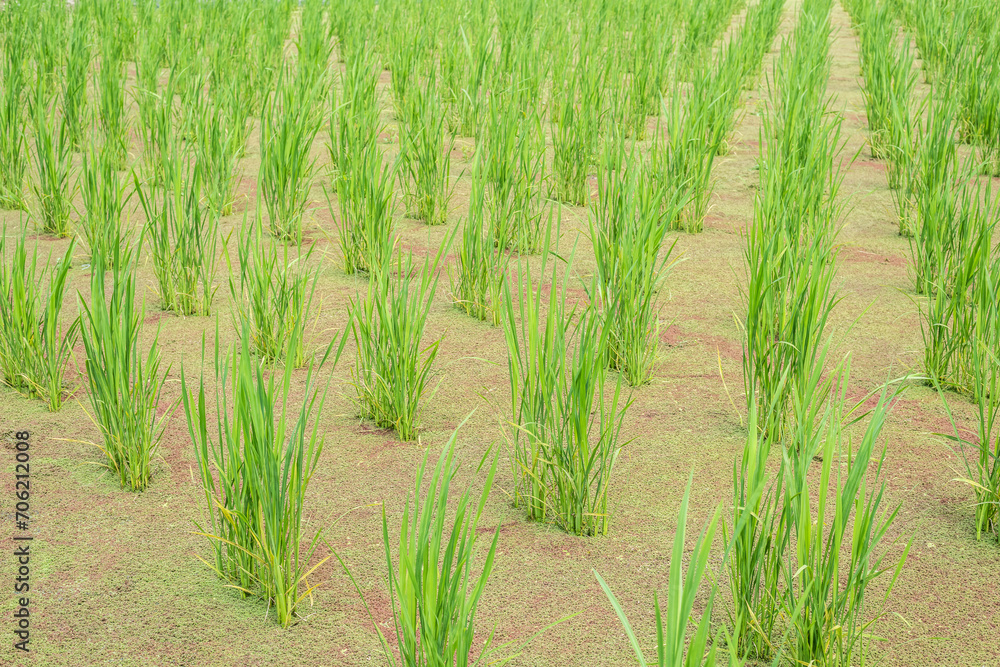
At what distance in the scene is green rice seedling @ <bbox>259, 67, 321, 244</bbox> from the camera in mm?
2713

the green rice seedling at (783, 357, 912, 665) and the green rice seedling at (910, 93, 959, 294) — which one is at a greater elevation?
the green rice seedling at (910, 93, 959, 294)

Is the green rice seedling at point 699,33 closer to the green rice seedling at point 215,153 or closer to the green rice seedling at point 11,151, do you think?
the green rice seedling at point 215,153

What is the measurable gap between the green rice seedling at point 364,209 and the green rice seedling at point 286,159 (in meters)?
0.14

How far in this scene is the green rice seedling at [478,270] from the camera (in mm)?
2363

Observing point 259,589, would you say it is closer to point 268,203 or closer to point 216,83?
point 268,203

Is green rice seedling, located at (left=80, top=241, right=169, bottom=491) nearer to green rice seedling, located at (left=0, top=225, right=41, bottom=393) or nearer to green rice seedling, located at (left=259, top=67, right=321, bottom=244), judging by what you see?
green rice seedling, located at (left=0, top=225, right=41, bottom=393)

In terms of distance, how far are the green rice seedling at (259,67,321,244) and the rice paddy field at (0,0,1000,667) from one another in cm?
2

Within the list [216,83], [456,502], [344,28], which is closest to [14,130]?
[216,83]

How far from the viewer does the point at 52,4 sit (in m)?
4.71

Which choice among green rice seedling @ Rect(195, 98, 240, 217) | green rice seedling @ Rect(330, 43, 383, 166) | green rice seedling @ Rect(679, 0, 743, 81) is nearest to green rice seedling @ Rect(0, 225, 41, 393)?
green rice seedling @ Rect(195, 98, 240, 217)

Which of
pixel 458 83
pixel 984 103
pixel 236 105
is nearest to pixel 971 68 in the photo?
pixel 984 103

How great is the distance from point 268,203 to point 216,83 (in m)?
0.84

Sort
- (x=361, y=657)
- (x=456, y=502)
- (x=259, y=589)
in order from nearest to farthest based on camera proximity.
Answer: (x=361, y=657), (x=259, y=589), (x=456, y=502)

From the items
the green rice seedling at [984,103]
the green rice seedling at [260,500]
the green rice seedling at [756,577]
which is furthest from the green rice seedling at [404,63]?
the green rice seedling at [756,577]
